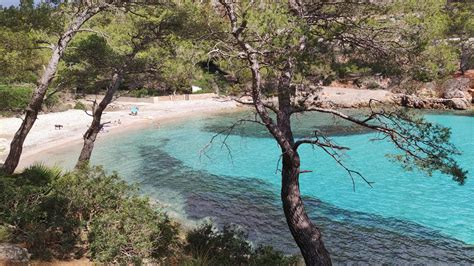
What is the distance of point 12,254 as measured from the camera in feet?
20.3

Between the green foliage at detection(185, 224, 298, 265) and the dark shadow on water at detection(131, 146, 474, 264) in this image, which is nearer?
the green foliage at detection(185, 224, 298, 265)

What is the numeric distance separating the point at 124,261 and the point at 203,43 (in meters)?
4.75

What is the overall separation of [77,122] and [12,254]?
30189 mm

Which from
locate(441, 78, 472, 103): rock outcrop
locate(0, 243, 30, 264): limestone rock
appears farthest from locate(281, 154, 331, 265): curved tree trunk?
locate(441, 78, 472, 103): rock outcrop

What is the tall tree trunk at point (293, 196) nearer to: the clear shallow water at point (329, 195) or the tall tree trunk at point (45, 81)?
the clear shallow water at point (329, 195)

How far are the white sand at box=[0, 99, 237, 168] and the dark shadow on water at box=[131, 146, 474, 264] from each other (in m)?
6.12

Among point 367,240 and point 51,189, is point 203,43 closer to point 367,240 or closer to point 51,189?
point 51,189

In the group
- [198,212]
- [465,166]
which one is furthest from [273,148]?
[198,212]

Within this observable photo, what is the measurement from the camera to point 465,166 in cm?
2084

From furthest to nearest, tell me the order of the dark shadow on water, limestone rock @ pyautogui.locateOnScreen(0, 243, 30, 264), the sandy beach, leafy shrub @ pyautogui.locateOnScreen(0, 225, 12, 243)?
the sandy beach, the dark shadow on water, leafy shrub @ pyautogui.locateOnScreen(0, 225, 12, 243), limestone rock @ pyautogui.locateOnScreen(0, 243, 30, 264)

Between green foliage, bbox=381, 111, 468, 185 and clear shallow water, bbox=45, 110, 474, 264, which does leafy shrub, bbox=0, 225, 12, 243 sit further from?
green foliage, bbox=381, 111, 468, 185

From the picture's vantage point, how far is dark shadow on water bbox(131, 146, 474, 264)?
1093cm

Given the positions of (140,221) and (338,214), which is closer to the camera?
(140,221)

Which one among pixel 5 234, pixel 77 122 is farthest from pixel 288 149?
pixel 77 122
